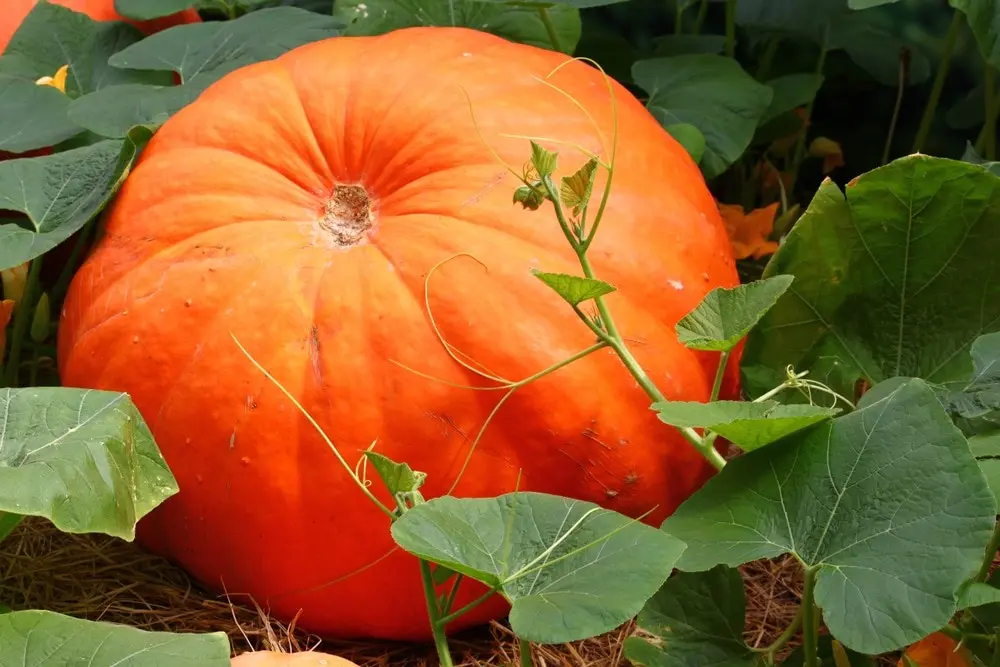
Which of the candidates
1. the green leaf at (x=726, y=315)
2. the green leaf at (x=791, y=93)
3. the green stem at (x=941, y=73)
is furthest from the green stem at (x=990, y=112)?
the green leaf at (x=726, y=315)

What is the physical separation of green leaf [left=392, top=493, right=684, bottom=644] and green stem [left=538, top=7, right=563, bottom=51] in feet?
2.68

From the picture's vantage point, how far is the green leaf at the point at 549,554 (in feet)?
2.41

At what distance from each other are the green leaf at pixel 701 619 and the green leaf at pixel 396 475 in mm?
240

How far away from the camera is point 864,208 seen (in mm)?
1105

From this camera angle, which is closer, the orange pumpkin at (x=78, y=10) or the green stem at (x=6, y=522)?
the green stem at (x=6, y=522)

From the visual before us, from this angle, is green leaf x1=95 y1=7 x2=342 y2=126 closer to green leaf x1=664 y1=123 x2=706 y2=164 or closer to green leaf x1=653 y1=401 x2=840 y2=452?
green leaf x1=664 y1=123 x2=706 y2=164

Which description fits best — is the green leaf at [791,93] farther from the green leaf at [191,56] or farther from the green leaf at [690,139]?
the green leaf at [191,56]

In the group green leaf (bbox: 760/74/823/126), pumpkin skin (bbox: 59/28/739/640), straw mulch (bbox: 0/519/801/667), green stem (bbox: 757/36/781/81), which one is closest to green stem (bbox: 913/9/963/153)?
green leaf (bbox: 760/74/823/126)

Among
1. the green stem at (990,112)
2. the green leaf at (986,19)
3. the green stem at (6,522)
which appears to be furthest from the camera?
the green stem at (990,112)

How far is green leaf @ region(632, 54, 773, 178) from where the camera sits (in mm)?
1557

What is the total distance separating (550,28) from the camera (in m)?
1.49

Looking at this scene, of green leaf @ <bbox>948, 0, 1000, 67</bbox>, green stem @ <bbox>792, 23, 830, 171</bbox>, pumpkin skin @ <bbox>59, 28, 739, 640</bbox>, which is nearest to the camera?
pumpkin skin @ <bbox>59, 28, 739, 640</bbox>

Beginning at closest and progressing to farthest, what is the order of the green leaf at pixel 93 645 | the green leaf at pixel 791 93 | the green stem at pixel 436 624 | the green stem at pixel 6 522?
the green leaf at pixel 93 645 → the green stem at pixel 436 624 → the green stem at pixel 6 522 → the green leaf at pixel 791 93

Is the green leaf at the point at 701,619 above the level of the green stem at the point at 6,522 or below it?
below
